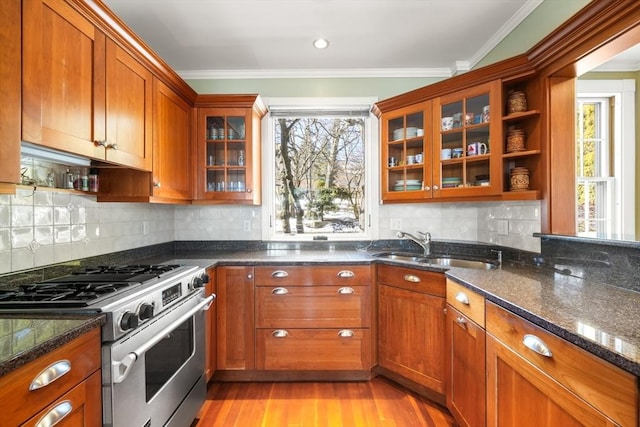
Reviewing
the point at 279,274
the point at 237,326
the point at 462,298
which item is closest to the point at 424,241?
the point at 462,298

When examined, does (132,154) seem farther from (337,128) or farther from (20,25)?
(337,128)

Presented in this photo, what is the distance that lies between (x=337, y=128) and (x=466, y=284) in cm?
188

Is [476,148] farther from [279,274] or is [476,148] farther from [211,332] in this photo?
[211,332]

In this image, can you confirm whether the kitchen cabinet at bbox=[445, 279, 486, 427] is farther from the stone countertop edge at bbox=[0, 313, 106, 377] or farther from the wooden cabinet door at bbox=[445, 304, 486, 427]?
the stone countertop edge at bbox=[0, 313, 106, 377]

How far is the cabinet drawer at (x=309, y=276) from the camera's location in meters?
2.20

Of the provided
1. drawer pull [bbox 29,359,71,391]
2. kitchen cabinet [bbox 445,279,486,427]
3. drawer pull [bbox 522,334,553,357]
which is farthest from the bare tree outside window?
drawer pull [bbox 29,359,71,391]

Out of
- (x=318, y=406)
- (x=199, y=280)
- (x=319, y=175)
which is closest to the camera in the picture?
(x=199, y=280)

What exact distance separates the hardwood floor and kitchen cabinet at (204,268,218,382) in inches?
7.4

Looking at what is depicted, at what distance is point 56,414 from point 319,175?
2371 millimetres

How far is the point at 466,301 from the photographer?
1.57 m

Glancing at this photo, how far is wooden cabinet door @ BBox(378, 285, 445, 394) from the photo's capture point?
1.92 meters

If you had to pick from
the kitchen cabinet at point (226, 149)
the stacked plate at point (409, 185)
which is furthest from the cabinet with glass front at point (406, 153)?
the kitchen cabinet at point (226, 149)

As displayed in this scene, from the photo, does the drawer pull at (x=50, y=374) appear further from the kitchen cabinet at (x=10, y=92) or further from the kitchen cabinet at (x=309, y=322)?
the kitchen cabinet at (x=309, y=322)

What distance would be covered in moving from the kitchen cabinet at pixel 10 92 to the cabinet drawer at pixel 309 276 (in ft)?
4.71
